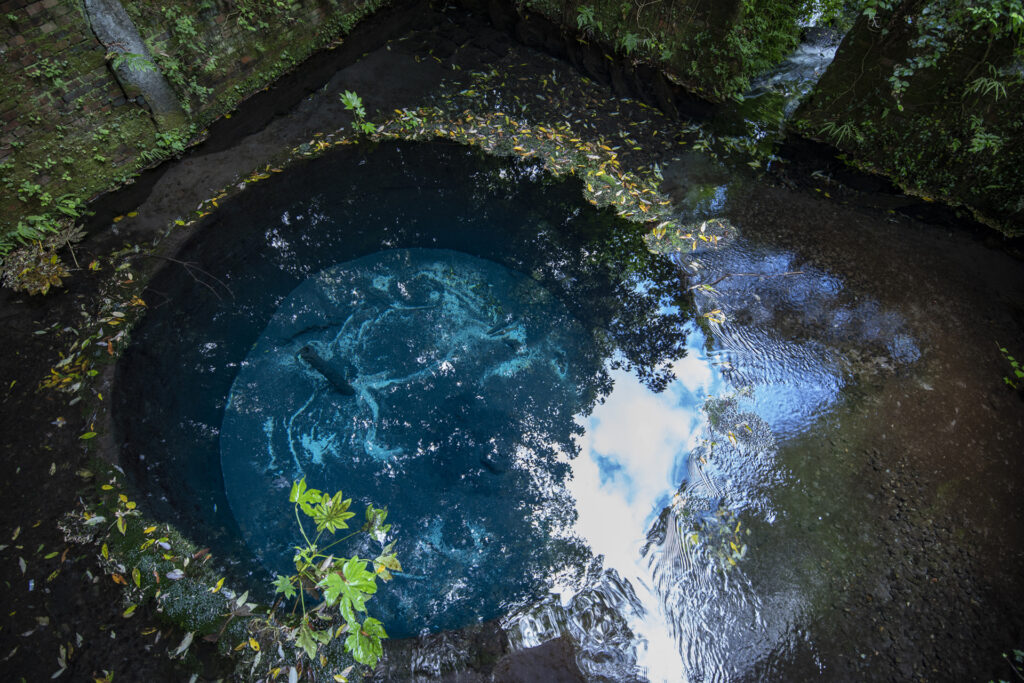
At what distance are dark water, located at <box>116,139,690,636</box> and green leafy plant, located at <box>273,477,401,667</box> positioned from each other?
142 millimetres

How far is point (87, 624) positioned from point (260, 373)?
1.60 metres

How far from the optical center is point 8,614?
2598mm

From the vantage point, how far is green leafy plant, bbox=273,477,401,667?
2.30 m

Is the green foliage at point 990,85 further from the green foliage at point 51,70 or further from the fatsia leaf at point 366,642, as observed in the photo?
the green foliage at point 51,70

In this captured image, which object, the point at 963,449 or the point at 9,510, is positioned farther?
the point at 963,449

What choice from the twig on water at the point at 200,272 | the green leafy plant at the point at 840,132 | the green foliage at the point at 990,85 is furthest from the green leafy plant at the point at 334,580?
the green foliage at the point at 990,85

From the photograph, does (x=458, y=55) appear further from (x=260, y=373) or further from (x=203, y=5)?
(x=260, y=373)

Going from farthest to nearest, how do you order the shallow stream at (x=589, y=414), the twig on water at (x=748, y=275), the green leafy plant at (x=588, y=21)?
the green leafy plant at (x=588, y=21)
the twig on water at (x=748, y=275)
the shallow stream at (x=589, y=414)

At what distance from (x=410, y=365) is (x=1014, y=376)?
4147 millimetres

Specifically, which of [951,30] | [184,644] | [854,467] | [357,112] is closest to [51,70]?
[357,112]

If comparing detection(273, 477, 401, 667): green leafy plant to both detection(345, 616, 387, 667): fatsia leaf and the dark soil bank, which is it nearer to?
detection(345, 616, 387, 667): fatsia leaf

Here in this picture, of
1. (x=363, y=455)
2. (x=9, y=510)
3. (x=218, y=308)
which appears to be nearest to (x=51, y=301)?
(x=218, y=308)

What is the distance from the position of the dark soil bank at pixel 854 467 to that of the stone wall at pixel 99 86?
0.89ft

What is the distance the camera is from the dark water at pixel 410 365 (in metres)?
2.97
